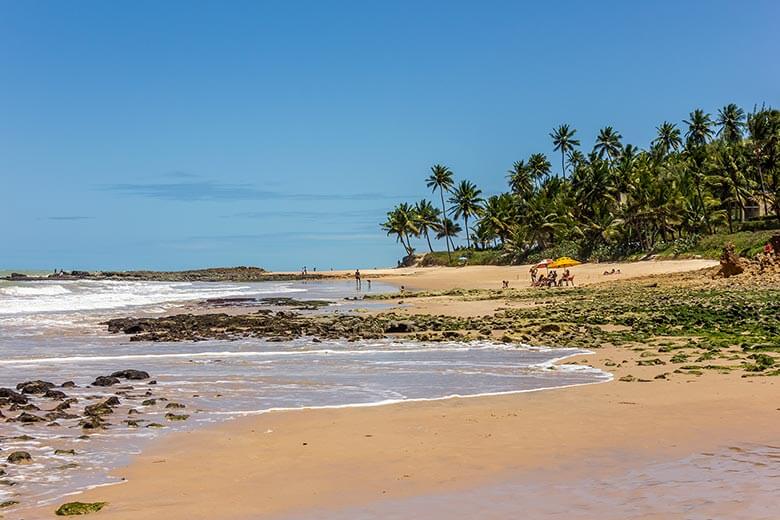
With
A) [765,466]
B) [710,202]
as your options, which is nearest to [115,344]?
[765,466]

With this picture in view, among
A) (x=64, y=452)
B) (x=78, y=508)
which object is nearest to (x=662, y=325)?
(x=64, y=452)

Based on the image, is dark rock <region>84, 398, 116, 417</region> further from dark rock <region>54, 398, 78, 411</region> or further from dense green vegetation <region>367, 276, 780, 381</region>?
→ dense green vegetation <region>367, 276, 780, 381</region>

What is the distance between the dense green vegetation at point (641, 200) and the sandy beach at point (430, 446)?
37.7 metres

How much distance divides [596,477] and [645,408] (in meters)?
3.69

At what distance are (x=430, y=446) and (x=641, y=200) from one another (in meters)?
62.6

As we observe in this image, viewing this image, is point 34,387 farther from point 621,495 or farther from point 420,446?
point 621,495

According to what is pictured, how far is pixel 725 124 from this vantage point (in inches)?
3728

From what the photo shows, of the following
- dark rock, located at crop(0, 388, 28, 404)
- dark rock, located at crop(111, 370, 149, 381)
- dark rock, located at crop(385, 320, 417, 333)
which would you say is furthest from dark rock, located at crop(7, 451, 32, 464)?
dark rock, located at crop(385, 320, 417, 333)

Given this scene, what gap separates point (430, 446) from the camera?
29.8ft

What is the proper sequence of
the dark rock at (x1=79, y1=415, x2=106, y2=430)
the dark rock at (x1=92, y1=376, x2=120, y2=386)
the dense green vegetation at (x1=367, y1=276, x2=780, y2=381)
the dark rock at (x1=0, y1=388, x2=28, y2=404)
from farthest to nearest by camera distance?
1. the dense green vegetation at (x1=367, y1=276, x2=780, y2=381)
2. the dark rock at (x1=92, y1=376, x2=120, y2=386)
3. the dark rock at (x1=0, y1=388, x2=28, y2=404)
4. the dark rock at (x1=79, y1=415, x2=106, y2=430)

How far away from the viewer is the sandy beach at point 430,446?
725 cm

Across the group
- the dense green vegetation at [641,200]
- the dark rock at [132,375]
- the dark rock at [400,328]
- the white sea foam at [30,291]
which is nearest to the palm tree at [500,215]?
the dense green vegetation at [641,200]

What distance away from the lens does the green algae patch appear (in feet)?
22.2

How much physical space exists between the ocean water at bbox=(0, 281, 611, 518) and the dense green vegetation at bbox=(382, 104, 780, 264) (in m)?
33.1
